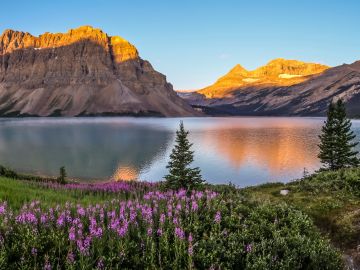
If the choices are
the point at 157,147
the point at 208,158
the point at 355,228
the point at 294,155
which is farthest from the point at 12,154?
the point at 355,228

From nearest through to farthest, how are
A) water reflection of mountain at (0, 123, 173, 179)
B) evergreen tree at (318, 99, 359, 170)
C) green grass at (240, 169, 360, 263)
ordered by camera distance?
green grass at (240, 169, 360, 263) < evergreen tree at (318, 99, 359, 170) < water reflection of mountain at (0, 123, 173, 179)

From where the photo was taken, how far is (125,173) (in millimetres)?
71000

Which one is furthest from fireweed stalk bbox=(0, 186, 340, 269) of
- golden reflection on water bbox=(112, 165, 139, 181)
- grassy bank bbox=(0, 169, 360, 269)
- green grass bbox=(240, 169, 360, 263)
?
golden reflection on water bbox=(112, 165, 139, 181)

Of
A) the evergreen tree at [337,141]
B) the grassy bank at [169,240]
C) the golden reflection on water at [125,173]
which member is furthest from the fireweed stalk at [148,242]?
the golden reflection on water at [125,173]

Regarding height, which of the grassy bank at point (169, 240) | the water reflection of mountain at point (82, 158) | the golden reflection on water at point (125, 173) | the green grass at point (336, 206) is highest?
the grassy bank at point (169, 240)

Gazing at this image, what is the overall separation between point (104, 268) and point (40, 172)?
6847 cm

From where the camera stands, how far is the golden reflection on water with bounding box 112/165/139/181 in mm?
66863

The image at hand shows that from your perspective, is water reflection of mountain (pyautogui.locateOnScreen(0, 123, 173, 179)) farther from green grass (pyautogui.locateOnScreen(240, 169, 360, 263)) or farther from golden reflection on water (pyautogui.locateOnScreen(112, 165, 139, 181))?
green grass (pyautogui.locateOnScreen(240, 169, 360, 263))

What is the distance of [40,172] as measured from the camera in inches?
2741

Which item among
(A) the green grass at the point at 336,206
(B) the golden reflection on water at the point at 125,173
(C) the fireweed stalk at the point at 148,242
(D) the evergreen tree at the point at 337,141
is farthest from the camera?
(B) the golden reflection on water at the point at 125,173

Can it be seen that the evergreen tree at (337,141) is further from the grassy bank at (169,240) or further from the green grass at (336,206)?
the grassy bank at (169,240)

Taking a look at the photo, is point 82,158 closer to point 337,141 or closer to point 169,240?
point 337,141

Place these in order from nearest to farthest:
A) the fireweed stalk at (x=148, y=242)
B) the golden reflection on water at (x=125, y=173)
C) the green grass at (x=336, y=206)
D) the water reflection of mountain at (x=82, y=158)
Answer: the fireweed stalk at (x=148, y=242)
the green grass at (x=336, y=206)
the golden reflection on water at (x=125, y=173)
the water reflection of mountain at (x=82, y=158)

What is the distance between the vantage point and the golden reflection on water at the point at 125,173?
66.9m
